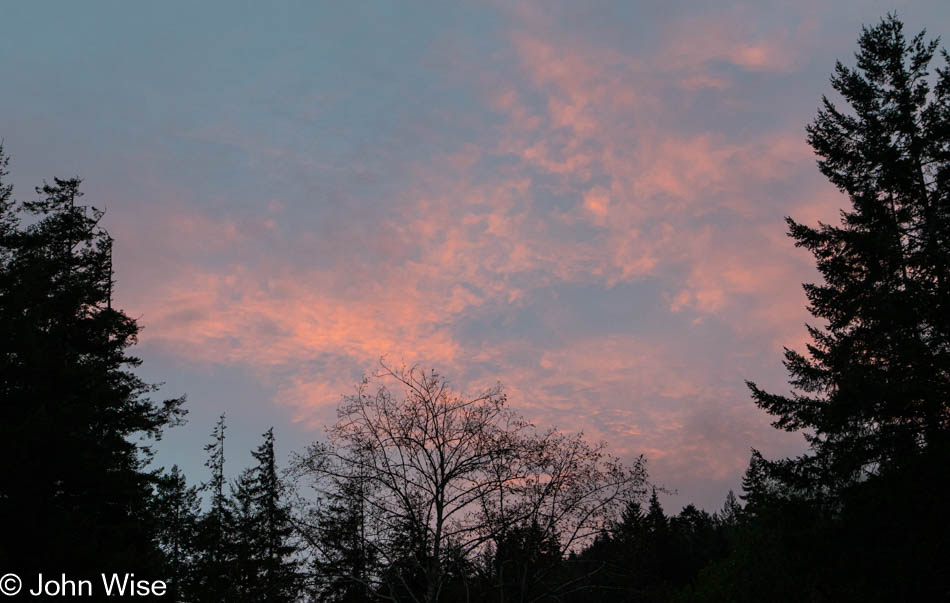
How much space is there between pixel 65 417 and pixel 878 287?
86.2ft

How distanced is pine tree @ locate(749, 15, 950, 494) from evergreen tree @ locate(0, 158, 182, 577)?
2207 cm

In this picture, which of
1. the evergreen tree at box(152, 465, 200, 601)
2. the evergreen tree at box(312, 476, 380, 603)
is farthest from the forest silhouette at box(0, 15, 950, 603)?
the evergreen tree at box(152, 465, 200, 601)

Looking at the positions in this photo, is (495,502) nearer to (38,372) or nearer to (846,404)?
(846,404)

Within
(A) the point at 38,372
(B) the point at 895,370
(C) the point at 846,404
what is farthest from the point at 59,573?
(B) the point at 895,370

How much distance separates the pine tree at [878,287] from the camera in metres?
20.9

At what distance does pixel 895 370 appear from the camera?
21219 millimetres

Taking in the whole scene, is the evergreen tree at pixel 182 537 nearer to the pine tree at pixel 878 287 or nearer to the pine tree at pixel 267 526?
the pine tree at pixel 267 526

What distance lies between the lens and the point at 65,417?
76.4 ft

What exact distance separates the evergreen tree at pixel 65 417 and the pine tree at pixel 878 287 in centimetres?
2207

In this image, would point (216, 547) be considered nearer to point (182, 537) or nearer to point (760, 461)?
point (182, 537)

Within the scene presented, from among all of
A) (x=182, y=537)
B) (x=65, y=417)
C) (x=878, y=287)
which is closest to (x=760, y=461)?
(x=878, y=287)

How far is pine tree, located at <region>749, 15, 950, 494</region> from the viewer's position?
20.9 metres

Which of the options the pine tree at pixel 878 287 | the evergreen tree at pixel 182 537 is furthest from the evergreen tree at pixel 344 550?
the evergreen tree at pixel 182 537

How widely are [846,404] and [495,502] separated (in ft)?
35.5
